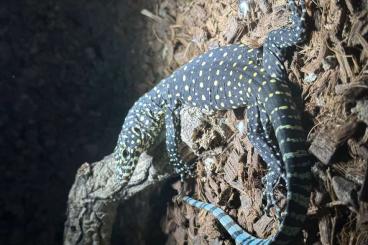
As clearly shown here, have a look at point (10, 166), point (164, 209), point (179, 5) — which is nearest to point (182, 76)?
point (179, 5)

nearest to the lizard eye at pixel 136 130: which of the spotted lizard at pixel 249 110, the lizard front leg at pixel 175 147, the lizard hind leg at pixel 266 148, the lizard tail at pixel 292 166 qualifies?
the spotted lizard at pixel 249 110

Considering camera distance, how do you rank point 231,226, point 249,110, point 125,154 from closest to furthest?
1. point 249,110
2. point 231,226
3. point 125,154

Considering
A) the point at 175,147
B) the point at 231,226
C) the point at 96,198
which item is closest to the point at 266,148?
the point at 231,226

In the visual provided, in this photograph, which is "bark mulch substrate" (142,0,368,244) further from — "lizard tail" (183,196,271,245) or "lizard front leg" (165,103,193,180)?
"lizard front leg" (165,103,193,180)

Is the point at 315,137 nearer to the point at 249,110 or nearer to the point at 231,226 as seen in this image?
the point at 249,110

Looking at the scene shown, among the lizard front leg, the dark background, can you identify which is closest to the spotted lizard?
the lizard front leg

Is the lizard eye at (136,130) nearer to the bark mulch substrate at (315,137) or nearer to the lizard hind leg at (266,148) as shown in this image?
the bark mulch substrate at (315,137)
